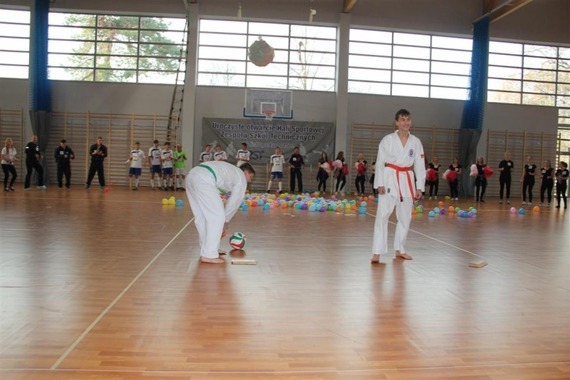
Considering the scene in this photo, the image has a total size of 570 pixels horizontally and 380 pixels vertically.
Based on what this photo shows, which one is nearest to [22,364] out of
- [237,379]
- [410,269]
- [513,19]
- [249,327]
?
[237,379]

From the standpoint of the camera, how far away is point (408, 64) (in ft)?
73.0

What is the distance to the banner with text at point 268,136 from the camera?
21188 mm

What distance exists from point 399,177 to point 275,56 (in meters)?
16.1

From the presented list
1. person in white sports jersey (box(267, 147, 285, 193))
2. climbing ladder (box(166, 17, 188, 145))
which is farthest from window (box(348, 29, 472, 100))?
climbing ladder (box(166, 17, 188, 145))

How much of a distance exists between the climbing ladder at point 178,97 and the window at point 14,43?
5.86 m

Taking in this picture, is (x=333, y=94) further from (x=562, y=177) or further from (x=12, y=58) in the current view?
(x=12, y=58)

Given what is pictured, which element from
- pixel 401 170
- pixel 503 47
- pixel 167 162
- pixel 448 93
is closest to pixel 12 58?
pixel 167 162

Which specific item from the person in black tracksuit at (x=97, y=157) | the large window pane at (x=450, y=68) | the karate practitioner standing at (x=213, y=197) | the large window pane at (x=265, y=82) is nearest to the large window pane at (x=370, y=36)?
the large window pane at (x=450, y=68)

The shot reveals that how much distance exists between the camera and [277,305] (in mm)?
4039

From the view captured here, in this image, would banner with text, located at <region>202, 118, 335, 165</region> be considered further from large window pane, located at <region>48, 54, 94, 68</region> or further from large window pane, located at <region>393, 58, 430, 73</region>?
large window pane, located at <region>48, 54, 94, 68</region>

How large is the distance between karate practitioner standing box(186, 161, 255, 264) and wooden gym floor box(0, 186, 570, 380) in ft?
0.83

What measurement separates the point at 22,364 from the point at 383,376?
185cm

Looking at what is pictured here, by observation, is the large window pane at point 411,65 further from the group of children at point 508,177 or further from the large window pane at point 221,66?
the large window pane at point 221,66

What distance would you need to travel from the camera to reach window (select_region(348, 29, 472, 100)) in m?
22.0
